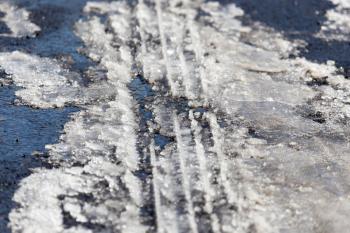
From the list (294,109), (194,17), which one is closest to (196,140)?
Result: (294,109)

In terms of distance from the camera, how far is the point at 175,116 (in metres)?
3.78

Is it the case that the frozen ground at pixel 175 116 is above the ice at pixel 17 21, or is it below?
below

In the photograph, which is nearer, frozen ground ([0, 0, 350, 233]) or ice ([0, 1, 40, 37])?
frozen ground ([0, 0, 350, 233])

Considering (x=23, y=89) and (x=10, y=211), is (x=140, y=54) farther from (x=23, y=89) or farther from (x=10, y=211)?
(x=10, y=211)

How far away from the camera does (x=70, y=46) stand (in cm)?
463

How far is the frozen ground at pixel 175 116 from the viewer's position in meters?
3.07

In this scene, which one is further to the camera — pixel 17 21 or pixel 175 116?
pixel 17 21

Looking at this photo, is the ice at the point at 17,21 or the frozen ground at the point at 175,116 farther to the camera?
the ice at the point at 17,21

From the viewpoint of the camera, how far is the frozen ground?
3070mm

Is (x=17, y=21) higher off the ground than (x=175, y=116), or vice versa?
(x=17, y=21)

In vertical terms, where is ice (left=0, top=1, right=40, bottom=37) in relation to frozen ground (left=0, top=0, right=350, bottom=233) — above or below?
above

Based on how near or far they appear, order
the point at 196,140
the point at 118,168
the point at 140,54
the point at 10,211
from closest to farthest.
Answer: the point at 10,211, the point at 118,168, the point at 196,140, the point at 140,54

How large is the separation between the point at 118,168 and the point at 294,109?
130cm

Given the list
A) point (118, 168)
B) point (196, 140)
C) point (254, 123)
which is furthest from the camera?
point (254, 123)
